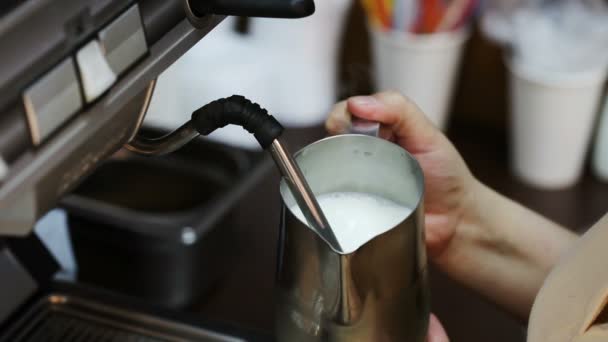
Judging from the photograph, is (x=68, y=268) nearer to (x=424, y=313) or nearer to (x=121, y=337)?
(x=121, y=337)

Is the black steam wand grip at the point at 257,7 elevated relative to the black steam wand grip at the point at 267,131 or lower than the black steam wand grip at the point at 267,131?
elevated

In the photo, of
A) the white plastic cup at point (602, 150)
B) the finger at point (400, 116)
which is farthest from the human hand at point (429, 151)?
the white plastic cup at point (602, 150)

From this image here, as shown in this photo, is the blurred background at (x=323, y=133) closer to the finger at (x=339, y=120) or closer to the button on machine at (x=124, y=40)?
the finger at (x=339, y=120)

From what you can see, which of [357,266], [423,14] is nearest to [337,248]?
[357,266]

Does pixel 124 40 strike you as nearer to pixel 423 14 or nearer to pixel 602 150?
pixel 423 14

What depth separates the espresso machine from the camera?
0.34 meters

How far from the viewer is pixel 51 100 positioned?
1.14ft

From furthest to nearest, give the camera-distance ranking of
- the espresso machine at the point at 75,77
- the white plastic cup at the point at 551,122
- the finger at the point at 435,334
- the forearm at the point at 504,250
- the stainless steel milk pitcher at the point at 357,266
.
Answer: the white plastic cup at the point at 551,122, the forearm at the point at 504,250, the finger at the point at 435,334, the stainless steel milk pitcher at the point at 357,266, the espresso machine at the point at 75,77

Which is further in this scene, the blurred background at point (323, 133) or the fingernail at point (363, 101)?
the blurred background at point (323, 133)

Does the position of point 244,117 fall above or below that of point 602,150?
above

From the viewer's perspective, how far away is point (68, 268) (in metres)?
0.71

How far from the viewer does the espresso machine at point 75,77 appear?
1.11 feet

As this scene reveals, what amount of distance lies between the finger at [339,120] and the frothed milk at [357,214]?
68mm

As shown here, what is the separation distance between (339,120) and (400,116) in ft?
0.26
